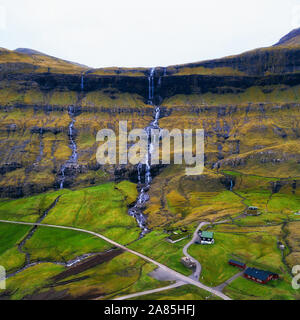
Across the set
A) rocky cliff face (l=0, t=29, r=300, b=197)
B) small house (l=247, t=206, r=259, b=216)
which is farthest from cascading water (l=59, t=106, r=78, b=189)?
small house (l=247, t=206, r=259, b=216)

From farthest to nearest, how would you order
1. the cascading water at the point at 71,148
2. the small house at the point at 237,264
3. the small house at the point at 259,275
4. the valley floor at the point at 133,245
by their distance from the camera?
1. the cascading water at the point at 71,148
2. the small house at the point at 237,264
3. the valley floor at the point at 133,245
4. the small house at the point at 259,275

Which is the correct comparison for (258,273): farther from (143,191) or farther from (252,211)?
(143,191)

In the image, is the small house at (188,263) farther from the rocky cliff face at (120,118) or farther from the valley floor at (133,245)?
the rocky cliff face at (120,118)

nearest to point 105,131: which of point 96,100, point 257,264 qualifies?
point 96,100

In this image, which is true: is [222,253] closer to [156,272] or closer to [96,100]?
[156,272]

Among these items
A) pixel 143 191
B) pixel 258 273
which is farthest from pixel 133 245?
pixel 143 191

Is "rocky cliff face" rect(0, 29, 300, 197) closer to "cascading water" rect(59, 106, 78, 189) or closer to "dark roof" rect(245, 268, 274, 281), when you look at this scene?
"cascading water" rect(59, 106, 78, 189)

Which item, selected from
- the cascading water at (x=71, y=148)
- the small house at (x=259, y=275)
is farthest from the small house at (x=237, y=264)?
the cascading water at (x=71, y=148)
